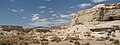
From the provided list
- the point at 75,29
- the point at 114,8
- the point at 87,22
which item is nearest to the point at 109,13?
the point at 114,8

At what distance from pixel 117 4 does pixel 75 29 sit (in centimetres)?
755

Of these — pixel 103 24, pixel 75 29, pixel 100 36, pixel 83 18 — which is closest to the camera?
pixel 100 36

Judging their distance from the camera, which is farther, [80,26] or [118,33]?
[80,26]

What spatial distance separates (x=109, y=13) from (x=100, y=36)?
5056mm

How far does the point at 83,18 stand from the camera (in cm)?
3528

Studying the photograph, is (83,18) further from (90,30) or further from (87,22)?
(90,30)

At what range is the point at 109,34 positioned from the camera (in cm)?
2844

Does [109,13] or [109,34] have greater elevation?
[109,13]

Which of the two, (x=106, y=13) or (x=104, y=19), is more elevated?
(x=106, y=13)

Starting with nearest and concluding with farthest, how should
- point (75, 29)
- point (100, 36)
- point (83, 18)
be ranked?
point (100, 36) → point (75, 29) → point (83, 18)

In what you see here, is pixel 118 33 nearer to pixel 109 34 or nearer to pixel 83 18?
pixel 109 34

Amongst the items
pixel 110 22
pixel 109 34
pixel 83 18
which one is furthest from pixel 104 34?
pixel 83 18

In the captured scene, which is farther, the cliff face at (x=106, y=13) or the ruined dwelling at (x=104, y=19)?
the cliff face at (x=106, y=13)

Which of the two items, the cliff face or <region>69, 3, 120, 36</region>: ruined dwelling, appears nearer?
<region>69, 3, 120, 36</region>: ruined dwelling
